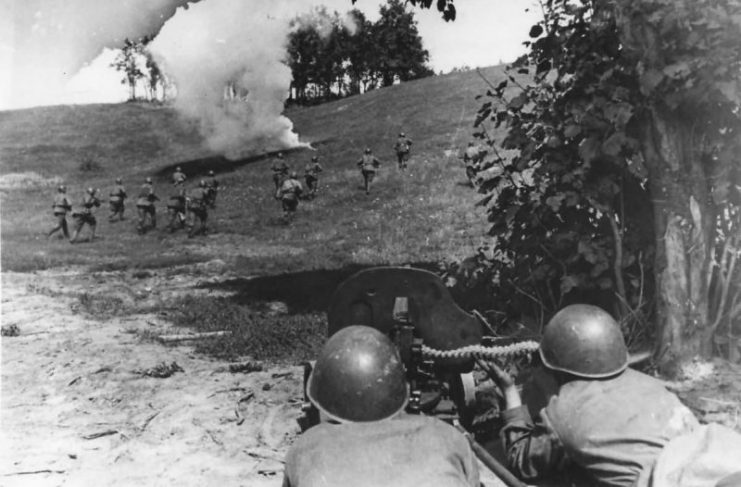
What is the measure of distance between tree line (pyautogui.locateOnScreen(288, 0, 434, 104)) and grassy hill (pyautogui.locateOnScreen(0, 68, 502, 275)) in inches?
335

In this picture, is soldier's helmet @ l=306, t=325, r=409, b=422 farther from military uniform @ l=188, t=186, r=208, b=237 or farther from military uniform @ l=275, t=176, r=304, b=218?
military uniform @ l=275, t=176, r=304, b=218

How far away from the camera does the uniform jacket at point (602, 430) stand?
3.41m

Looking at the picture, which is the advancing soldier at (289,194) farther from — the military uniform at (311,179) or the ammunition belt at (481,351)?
the ammunition belt at (481,351)

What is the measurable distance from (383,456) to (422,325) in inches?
83.2

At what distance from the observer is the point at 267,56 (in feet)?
165

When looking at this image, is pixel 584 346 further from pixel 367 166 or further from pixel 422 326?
pixel 367 166

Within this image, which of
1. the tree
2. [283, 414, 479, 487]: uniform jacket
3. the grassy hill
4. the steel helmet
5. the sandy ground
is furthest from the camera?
the grassy hill

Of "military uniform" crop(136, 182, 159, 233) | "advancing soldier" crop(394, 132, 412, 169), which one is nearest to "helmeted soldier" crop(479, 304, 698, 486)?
"military uniform" crop(136, 182, 159, 233)

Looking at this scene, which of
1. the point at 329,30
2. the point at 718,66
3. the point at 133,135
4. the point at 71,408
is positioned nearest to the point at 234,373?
the point at 71,408

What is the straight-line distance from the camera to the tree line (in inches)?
2532

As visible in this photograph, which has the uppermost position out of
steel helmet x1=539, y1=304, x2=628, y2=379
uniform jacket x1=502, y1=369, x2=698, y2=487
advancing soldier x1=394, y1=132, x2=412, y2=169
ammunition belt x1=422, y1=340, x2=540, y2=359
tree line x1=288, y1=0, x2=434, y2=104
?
tree line x1=288, y1=0, x2=434, y2=104

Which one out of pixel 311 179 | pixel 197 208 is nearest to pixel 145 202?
pixel 197 208

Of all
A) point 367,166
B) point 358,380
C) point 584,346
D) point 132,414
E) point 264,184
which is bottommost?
point 132,414

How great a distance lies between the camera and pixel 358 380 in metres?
3.37
